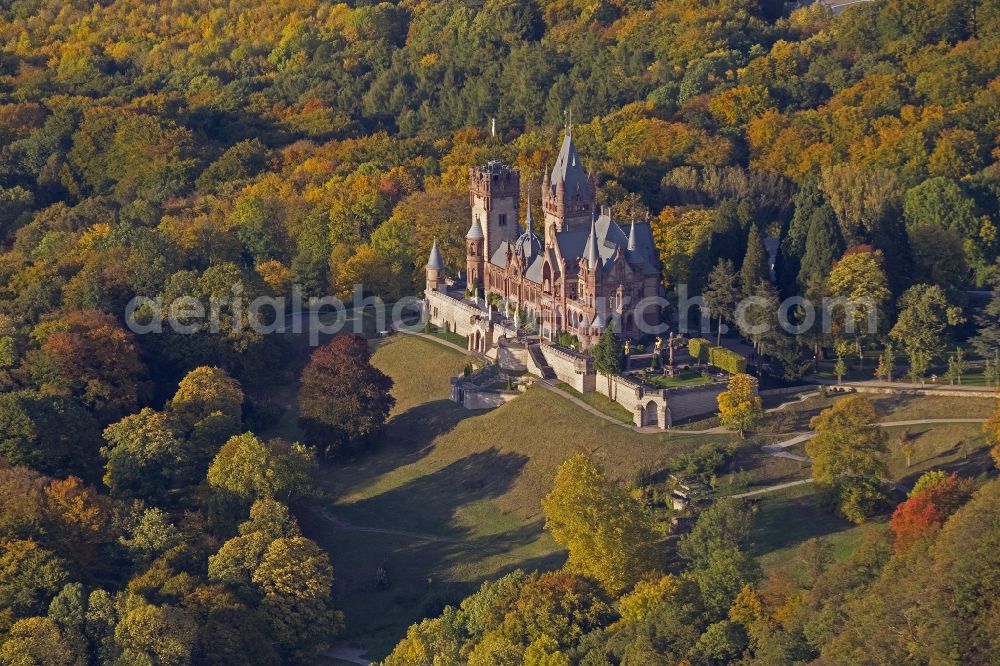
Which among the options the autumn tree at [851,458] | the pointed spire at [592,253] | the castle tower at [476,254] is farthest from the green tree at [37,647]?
the castle tower at [476,254]

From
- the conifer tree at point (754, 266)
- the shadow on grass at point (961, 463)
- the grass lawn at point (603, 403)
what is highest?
the conifer tree at point (754, 266)

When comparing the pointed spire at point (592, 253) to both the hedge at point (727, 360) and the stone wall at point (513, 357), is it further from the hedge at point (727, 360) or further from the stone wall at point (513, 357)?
the hedge at point (727, 360)

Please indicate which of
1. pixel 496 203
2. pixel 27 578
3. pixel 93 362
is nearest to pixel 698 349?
pixel 496 203

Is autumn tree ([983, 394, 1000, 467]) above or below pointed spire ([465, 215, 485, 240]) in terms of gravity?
below

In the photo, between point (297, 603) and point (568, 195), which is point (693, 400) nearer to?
point (568, 195)

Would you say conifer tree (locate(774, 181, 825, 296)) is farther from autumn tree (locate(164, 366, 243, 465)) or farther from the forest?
autumn tree (locate(164, 366, 243, 465))

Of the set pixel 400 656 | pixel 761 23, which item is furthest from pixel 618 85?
pixel 400 656

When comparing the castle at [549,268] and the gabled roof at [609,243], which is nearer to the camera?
the castle at [549,268]

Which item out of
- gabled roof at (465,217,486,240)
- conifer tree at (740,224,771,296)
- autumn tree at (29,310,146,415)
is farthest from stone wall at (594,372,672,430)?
autumn tree at (29,310,146,415)
